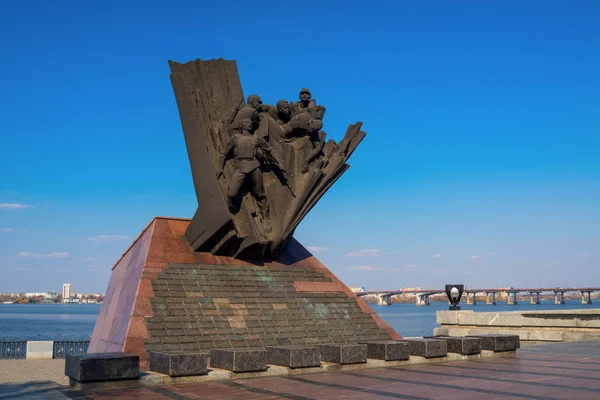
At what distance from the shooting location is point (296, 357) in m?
8.66

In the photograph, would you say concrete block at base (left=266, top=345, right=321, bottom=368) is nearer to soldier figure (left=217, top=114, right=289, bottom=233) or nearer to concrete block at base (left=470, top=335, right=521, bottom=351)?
concrete block at base (left=470, top=335, right=521, bottom=351)

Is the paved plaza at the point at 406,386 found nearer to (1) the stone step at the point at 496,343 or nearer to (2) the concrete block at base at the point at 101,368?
(2) the concrete block at base at the point at 101,368

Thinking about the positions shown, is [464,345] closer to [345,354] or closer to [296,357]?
[345,354]

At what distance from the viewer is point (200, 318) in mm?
10594

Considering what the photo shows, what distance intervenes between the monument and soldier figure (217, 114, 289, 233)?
0.02m

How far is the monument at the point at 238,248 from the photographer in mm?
10664

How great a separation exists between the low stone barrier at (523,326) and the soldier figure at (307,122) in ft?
19.9

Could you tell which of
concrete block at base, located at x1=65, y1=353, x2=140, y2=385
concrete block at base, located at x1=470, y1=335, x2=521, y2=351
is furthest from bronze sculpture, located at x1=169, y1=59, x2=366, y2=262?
concrete block at base, located at x1=65, y1=353, x2=140, y2=385

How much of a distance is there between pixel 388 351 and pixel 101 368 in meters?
4.49

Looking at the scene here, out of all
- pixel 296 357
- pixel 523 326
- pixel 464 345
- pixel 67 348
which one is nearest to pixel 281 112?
pixel 464 345

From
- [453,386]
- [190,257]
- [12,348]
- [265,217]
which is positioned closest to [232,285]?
[190,257]

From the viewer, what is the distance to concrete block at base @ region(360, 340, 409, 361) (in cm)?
952

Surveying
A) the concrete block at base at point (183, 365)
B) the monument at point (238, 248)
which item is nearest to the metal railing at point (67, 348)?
the monument at point (238, 248)

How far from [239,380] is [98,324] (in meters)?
6.04
